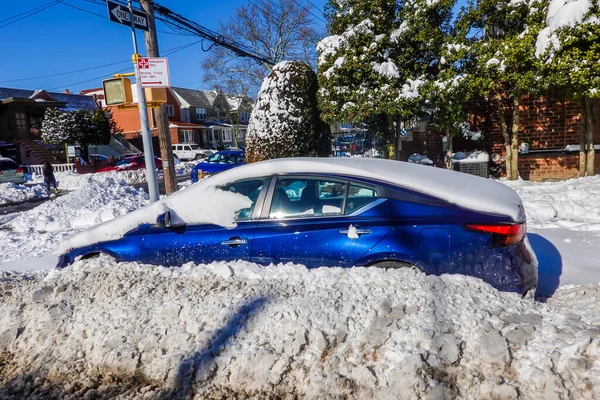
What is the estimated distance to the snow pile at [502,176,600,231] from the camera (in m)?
6.81

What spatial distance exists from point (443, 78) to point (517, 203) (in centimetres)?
795

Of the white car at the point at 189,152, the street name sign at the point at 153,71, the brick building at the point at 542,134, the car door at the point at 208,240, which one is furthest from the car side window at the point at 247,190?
the white car at the point at 189,152

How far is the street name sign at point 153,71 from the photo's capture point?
720 centimetres

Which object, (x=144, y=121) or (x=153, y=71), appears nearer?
(x=153, y=71)

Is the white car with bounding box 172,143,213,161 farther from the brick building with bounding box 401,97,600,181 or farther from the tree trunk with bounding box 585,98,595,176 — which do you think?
the tree trunk with bounding box 585,98,595,176

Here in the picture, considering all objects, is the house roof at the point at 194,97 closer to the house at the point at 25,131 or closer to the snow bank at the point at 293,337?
the house at the point at 25,131

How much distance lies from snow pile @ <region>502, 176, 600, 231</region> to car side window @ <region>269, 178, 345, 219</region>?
14.8 ft

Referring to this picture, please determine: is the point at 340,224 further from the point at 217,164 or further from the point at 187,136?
the point at 187,136

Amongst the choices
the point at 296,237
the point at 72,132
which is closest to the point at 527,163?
the point at 296,237

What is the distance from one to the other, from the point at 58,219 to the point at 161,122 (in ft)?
11.2

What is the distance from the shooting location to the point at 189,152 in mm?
41875

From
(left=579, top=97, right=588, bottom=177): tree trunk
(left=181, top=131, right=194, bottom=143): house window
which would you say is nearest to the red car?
(left=181, top=131, right=194, bottom=143): house window

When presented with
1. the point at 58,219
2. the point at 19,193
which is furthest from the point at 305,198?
the point at 19,193

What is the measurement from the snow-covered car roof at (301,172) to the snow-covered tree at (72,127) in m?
30.5
